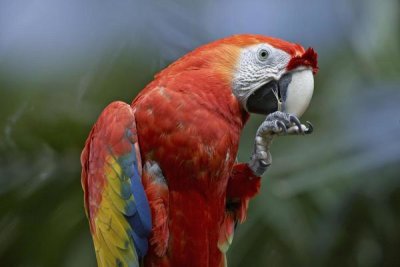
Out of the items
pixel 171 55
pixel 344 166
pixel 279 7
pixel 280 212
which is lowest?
pixel 280 212

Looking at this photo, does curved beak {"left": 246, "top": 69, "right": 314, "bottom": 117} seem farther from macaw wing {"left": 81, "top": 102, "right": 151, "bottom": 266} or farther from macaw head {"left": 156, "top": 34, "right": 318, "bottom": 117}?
macaw wing {"left": 81, "top": 102, "right": 151, "bottom": 266}

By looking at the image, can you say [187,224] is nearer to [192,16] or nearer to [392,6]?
[192,16]

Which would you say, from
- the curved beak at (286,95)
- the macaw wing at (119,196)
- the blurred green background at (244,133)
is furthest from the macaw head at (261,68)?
the blurred green background at (244,133)

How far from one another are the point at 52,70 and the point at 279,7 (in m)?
0.96

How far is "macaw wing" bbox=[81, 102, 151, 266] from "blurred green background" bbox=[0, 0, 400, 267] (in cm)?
73

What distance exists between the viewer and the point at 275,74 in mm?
1719

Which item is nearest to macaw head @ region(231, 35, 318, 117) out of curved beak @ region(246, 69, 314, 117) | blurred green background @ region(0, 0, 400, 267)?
curved beak @ region(246, 69, 314, 117)

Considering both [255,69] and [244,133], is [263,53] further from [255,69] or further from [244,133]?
[244,133]

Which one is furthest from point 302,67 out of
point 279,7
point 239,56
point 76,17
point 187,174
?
point 76,17

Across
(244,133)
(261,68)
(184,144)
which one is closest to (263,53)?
(261,68)

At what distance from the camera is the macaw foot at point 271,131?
1.65 metres

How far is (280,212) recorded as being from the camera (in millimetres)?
2404

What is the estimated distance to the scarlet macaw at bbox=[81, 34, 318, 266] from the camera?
1618mm

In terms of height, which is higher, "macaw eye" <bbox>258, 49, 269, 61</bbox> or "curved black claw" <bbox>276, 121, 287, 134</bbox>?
"macaw eye" <bbox>258, 49, 269, 61</bbox>
